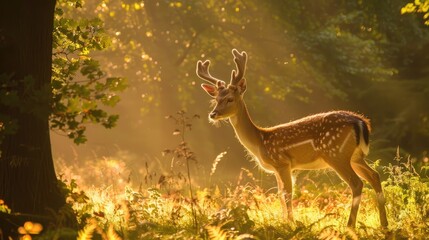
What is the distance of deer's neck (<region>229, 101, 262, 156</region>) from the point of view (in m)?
8.06

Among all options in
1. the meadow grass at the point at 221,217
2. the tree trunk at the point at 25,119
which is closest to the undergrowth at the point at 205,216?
the meadow grass at the point at 221,217

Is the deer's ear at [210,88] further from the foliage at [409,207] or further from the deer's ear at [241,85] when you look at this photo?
the foliage at [409,207]

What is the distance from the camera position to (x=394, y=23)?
48.9ft

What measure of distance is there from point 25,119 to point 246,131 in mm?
3217

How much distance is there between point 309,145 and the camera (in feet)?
25.0

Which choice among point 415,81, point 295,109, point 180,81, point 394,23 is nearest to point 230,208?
point 415,81

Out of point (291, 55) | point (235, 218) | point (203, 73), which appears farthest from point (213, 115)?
point (291, 55)

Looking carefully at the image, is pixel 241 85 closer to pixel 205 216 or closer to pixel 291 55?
pixel 205 216

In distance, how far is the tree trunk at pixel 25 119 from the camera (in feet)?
18.4

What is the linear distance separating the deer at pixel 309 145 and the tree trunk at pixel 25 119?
258 cm

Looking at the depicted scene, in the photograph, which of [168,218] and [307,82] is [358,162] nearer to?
[168,218]

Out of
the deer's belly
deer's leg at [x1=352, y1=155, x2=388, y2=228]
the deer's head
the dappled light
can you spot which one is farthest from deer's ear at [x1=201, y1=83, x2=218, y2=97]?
deer's leg at [x1=352, y1=155, x2=388, y2=228]

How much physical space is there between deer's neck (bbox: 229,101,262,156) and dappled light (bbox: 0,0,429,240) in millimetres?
14

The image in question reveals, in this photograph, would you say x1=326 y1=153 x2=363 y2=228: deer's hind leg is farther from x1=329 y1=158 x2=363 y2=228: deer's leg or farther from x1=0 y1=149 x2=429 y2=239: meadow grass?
x1=0 y1=149 x2=429 y2=239: meadow grass
